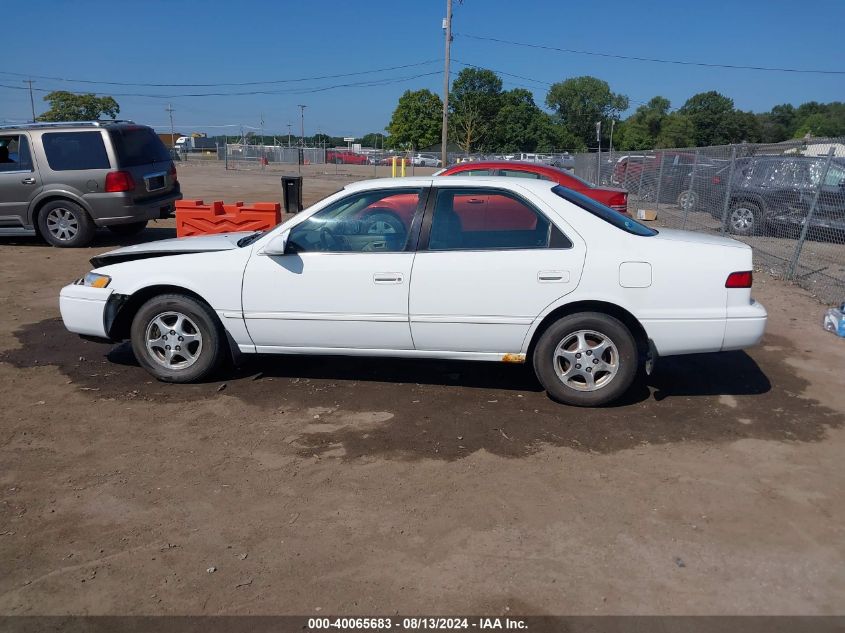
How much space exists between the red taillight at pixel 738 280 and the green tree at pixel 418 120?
88.0 m

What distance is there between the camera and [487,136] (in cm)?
9012

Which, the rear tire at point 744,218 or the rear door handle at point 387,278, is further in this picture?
the rear tire at point 744,218

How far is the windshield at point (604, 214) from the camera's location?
4.89 meters

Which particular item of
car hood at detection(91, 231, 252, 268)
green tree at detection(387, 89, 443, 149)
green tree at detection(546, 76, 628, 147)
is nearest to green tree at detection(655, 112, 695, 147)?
green tree at detection(546, 76, 628, 147)

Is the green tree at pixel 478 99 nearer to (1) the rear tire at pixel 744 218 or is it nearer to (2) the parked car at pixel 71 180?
(1) the rear tire at pixel 744 218

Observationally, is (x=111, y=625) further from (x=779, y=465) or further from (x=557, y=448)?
(x=779, y=465)

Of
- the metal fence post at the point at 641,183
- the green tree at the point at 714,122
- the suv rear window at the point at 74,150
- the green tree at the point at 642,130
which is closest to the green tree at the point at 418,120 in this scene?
the green tree at the point at 642,130

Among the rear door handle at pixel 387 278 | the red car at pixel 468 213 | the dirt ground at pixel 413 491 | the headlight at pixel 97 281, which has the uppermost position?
the red car at pixel 468 213

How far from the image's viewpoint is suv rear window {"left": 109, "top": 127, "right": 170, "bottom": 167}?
421 inches

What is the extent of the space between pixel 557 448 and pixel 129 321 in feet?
11.3

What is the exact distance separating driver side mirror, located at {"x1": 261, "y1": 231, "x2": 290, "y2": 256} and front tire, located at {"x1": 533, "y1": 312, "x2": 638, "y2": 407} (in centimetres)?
193

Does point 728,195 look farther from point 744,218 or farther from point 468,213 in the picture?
point 468,213

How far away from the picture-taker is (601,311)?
15.6 feet

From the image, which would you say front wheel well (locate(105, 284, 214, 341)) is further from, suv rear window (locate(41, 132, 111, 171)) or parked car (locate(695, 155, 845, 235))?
parked car (locate(695, 155, 845, 235))
